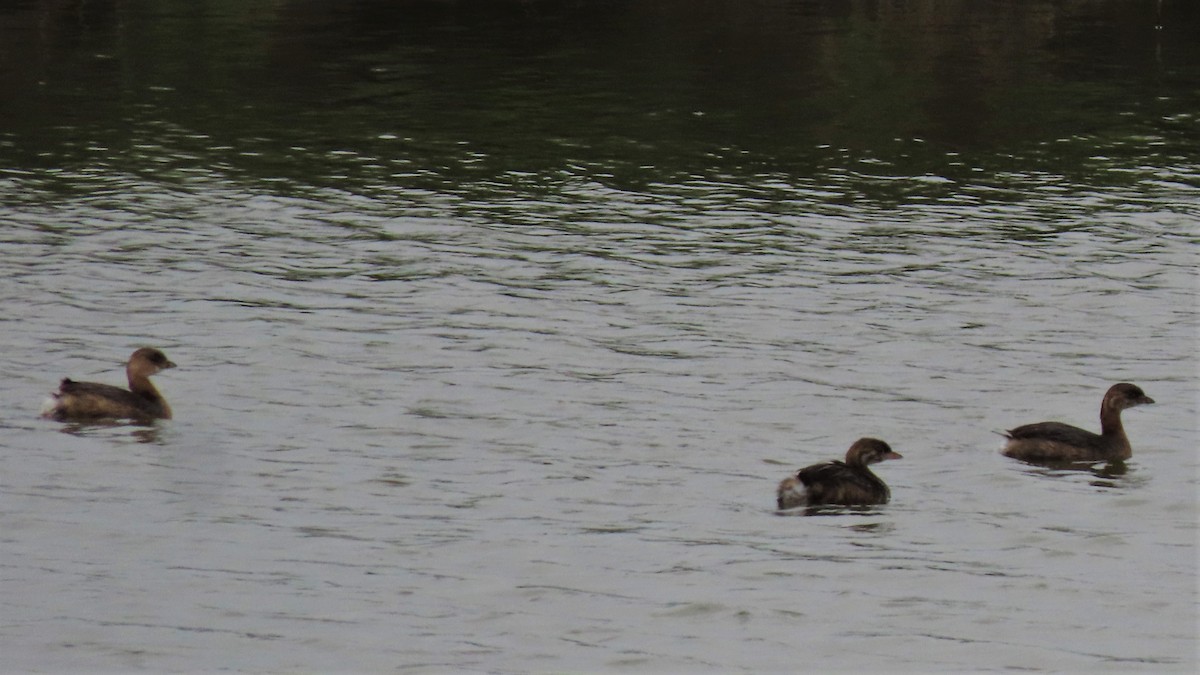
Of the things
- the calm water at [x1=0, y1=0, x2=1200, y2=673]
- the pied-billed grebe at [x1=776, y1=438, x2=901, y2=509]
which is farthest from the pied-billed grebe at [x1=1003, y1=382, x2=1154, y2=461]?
the pied-billed grebe at [x1=776, y1=438, x2=901, y2=509]

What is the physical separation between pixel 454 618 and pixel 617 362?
839 centimetres

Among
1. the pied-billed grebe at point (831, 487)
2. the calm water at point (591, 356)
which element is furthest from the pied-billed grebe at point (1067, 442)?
the pied-billed grebe at point (831, 487)

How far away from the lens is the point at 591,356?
2352 cm

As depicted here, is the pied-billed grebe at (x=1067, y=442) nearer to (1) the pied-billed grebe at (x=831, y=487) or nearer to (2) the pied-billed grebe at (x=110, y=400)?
(1) the pied-billed grebe at (x=831, y=487)

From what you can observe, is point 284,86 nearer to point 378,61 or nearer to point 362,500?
point 378,61

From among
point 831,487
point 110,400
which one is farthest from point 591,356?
point 831,487

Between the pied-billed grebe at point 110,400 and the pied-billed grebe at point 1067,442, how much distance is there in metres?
8.21

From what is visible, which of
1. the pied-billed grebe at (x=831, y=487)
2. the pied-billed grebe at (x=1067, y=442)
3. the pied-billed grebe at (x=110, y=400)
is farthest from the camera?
the pied-billed grebe at (x=110, y=400)

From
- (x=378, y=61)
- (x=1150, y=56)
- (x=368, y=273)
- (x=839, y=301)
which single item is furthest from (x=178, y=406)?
(x=1150, y=56)

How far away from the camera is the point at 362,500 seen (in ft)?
59.3

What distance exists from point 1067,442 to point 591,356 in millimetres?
5991

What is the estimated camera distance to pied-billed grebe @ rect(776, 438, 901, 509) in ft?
58.5

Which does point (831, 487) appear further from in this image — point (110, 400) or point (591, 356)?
point (110, 400)

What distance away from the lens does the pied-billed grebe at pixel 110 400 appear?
20.4 m
